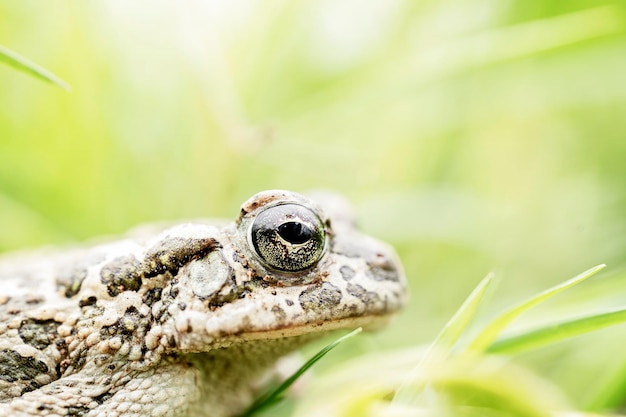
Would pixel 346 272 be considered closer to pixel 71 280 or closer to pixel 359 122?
pixel 71 280

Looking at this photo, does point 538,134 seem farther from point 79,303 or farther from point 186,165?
point 79,303

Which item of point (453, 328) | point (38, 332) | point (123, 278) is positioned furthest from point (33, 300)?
point (453, 328)

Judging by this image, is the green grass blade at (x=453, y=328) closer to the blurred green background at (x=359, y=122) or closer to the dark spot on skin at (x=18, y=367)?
the dark spot on skin at (x=18, y=367)

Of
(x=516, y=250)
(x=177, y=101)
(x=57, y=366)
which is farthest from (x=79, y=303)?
(x=516, y=250)

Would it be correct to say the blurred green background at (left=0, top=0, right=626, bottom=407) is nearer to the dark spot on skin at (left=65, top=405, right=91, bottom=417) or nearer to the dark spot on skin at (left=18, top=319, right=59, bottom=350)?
the dark spot on skin at (left=18, top=319, right=59, bottom=350)

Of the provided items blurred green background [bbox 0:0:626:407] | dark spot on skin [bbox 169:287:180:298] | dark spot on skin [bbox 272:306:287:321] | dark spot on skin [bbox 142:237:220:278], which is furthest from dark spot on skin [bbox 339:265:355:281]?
blurred green background [bbox 0:0:626:407]

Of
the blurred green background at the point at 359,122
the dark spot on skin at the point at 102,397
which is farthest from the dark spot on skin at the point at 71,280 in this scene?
the blurred green background at the point at 359,122

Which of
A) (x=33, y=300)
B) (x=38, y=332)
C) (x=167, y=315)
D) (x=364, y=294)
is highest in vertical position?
(x=33, y=300)
